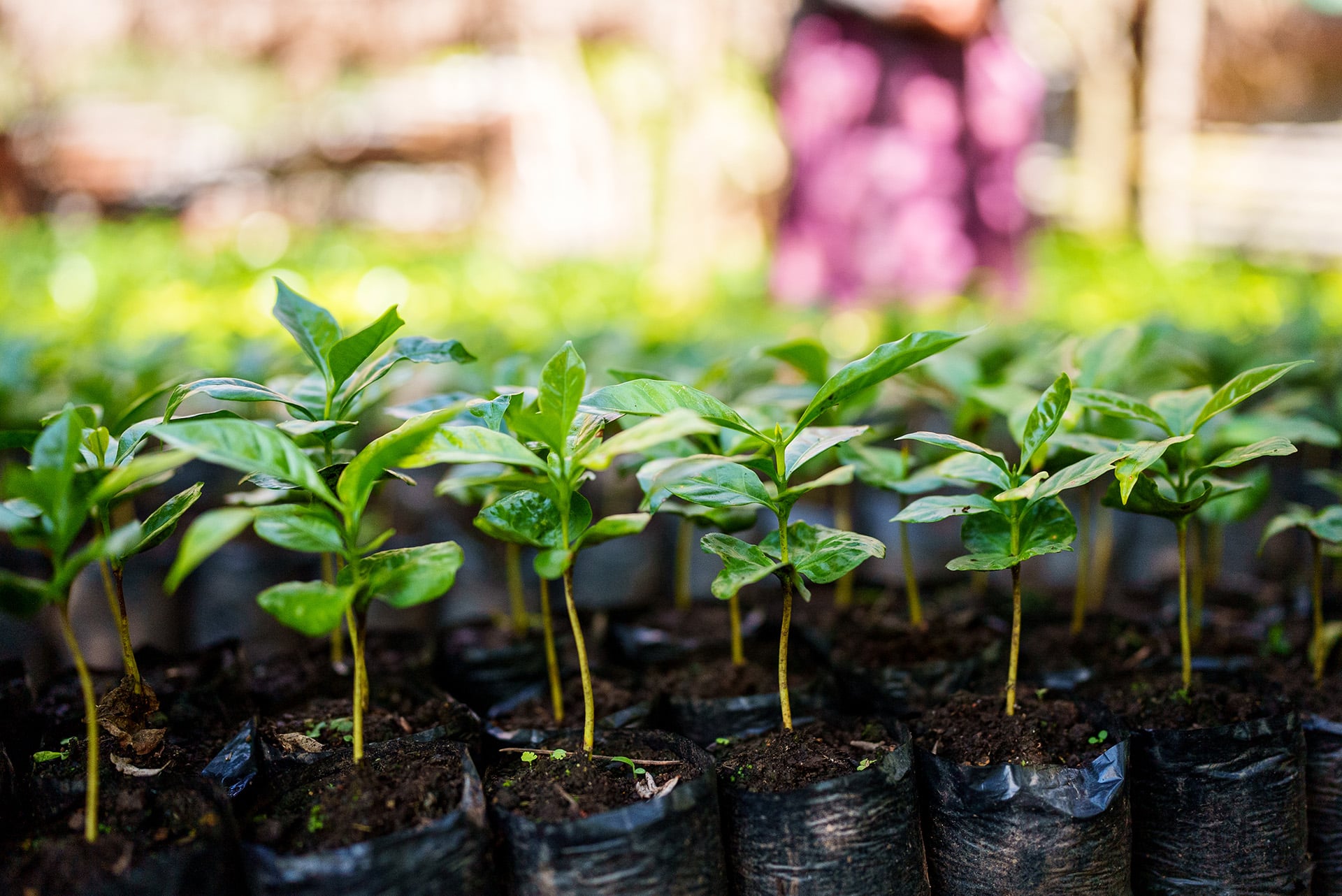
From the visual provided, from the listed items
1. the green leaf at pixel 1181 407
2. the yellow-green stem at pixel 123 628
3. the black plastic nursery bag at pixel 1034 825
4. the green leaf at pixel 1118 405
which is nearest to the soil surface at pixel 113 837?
the yellow-green stem at pixel 123 628

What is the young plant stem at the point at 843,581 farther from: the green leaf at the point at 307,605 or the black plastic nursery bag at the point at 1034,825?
the green leaf at the point at 307,605

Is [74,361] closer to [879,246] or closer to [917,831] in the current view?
[917,831]

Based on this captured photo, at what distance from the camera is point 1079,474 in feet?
3.59

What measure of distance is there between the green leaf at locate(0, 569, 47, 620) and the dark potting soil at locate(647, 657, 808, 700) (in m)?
0.83

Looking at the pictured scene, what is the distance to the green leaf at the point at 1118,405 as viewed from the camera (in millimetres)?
1226

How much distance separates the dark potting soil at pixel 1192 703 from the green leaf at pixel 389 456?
0.98 meters

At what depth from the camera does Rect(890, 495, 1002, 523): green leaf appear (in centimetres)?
112

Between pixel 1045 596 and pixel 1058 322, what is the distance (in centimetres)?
146

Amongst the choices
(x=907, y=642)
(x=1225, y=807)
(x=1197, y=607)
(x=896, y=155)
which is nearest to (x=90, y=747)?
(x=907, y=642)

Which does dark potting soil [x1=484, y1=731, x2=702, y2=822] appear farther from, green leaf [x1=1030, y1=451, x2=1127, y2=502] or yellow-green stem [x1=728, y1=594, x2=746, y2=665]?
green leaf [x1=1030, y1=451, x2=1127, y2=502]

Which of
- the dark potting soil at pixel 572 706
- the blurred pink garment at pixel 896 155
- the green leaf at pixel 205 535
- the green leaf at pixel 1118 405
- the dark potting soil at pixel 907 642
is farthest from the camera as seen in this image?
the blurred pink garment at pixel 896 155

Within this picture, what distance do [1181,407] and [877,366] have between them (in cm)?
52

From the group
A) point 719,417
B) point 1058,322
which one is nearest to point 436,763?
point 719,417

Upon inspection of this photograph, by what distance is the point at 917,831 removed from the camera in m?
1.19
